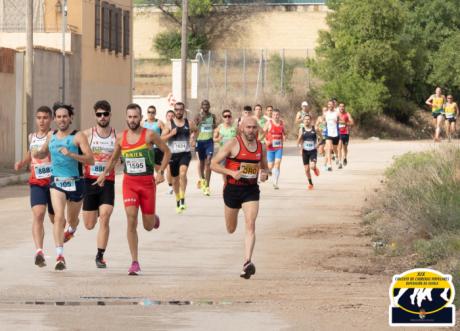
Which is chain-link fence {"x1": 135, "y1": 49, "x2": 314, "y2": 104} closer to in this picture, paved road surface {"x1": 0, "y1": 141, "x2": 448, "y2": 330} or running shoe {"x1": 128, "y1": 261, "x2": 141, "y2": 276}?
paved road surface {"x1": 0, "y1": 141, "x2": 448, "y2": 330}

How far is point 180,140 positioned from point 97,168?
8.14m

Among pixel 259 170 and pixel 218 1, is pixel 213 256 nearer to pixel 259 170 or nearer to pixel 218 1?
pixel 259 170

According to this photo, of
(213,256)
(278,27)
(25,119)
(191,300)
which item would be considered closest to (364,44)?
(278,27)

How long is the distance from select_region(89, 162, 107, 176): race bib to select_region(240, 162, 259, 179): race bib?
68.1 inches

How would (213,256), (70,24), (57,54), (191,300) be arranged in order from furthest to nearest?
(70,24)
(57,54)
(213,256)
(191,300)

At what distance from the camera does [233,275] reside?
46.5ft

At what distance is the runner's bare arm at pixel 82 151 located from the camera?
14.3 m

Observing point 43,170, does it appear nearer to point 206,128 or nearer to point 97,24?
point 206,128

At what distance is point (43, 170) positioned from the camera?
14891 millimetres

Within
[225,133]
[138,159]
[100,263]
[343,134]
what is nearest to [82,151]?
[138,159]

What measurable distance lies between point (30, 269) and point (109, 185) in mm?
1292

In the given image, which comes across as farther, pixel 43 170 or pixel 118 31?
pixel 118 31

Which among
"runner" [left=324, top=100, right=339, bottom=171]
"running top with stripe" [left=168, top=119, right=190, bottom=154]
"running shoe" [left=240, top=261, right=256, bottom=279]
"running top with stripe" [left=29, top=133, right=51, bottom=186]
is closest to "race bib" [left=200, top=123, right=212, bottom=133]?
A: "running top with stripe" [left=168, top=119, right=190, bottom=154]

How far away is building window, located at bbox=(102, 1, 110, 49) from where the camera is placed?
152ft
